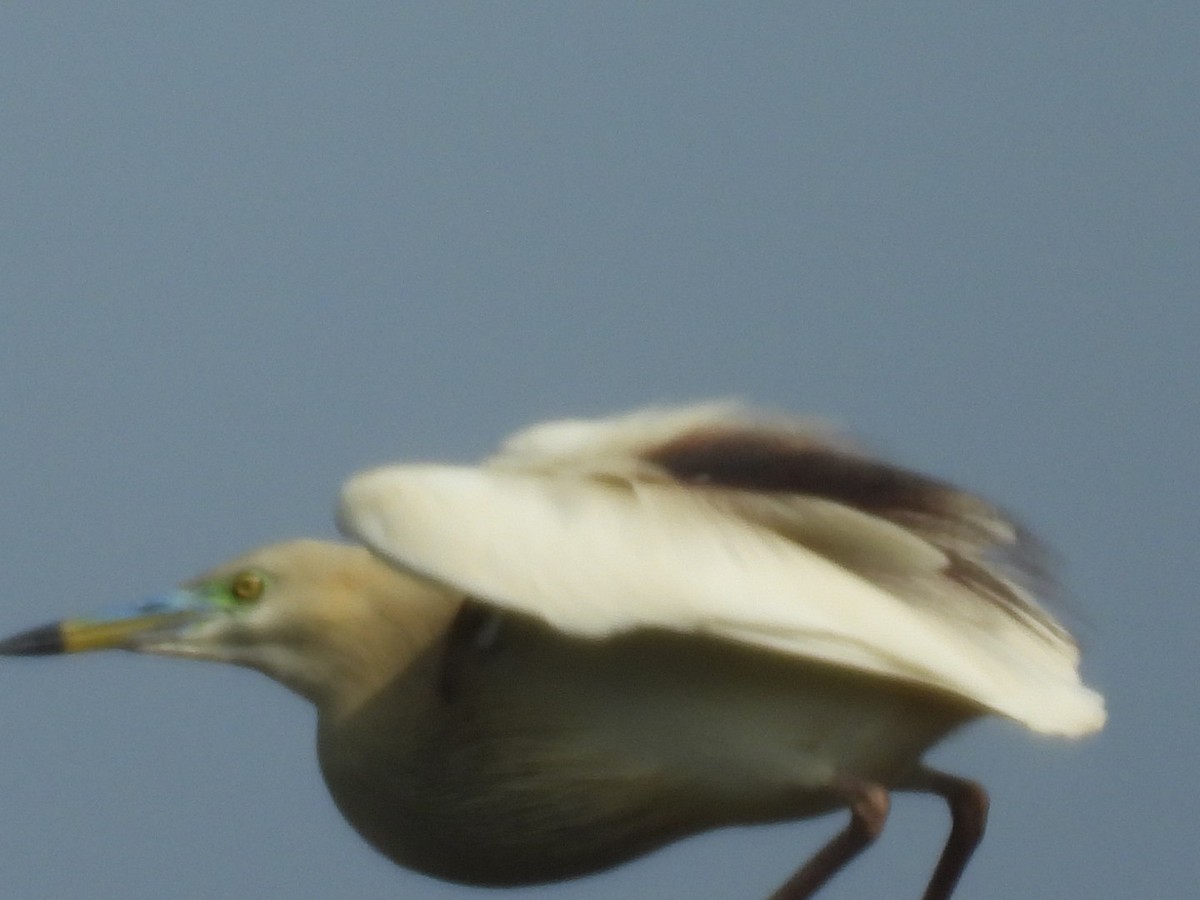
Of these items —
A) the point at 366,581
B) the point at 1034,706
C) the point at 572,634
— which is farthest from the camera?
the point at 366,581

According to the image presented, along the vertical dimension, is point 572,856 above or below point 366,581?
below

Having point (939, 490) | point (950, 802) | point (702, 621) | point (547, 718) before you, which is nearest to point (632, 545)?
point (702, 621)

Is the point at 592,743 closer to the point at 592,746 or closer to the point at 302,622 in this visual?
the point at 592,746

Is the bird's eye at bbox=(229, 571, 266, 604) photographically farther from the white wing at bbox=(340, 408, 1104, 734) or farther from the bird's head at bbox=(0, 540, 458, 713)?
the white wing at bbox=(340, 408, 1104, 734)

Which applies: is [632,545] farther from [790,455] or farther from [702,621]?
[790,455]

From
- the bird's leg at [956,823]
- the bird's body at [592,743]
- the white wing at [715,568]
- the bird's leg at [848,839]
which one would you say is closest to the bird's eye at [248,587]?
the bird's body at [592,743]

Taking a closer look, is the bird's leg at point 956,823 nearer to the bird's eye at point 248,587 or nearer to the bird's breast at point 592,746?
the bird's breast at point 592,746

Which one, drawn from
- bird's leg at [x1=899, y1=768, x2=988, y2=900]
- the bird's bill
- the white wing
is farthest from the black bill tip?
bird's leg at [x1=899, y1=768, x2=988, y2=900]
